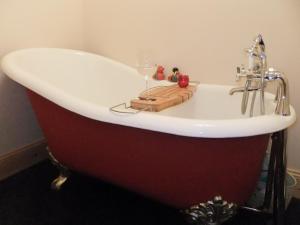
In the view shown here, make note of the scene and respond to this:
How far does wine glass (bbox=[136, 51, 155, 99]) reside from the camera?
6.61ft

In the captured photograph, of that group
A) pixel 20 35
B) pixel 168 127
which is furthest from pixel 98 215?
pixel 20 35

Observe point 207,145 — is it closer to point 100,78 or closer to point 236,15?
point 236,15

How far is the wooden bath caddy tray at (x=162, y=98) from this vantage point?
135 centimetres

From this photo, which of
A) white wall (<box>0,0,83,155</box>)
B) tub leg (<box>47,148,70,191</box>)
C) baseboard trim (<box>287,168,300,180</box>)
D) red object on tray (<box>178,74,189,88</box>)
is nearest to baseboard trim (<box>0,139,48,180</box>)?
white wall (<box>0,0,83,155</box>)

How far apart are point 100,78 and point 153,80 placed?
35 cm

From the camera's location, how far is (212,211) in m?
1.32

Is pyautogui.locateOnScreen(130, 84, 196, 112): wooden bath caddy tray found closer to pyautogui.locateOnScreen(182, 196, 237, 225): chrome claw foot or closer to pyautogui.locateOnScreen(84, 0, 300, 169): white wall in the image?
pyautogui.locateOnScreen(84, 0, 300, 169): white wall

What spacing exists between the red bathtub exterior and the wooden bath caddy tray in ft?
0.37

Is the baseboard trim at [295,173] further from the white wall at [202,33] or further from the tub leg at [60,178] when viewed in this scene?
the tub leg at [60,178]

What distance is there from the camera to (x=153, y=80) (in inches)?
76.9

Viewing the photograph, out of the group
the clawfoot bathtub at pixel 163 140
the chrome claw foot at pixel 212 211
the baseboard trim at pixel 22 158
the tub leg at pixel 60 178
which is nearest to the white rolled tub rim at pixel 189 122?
the clawfoot bathtub at pixel 163 140

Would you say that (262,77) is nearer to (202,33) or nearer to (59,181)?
(202,33)

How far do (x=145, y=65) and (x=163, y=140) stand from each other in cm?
91

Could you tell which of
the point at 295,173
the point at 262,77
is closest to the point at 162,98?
the point at 262,77
